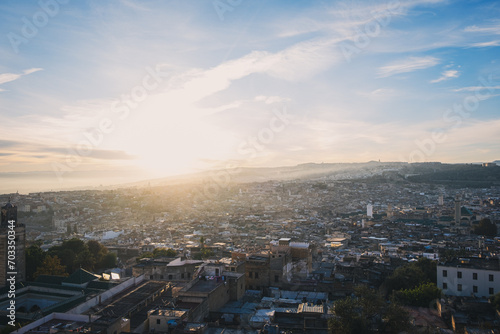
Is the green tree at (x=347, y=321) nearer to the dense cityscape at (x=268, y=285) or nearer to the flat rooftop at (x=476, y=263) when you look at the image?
the dense cityscape at (x=268, y=285)

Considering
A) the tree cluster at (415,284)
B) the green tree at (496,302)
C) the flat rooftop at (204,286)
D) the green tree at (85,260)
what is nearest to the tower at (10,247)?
the green tree at (85,260)

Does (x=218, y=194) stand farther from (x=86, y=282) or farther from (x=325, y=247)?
(x=86, y=282)

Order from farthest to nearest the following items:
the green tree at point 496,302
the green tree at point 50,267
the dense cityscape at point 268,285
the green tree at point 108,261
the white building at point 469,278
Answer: the green tree at point 108,261 → the green tree at point 50,267 → the white building at point 469,278 → the green tree at point 496,302 → the dense cityscape at point 268,285

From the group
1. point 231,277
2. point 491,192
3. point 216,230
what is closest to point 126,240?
point 216,230

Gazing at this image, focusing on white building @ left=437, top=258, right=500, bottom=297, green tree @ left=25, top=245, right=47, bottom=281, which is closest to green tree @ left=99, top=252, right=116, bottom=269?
green tree @ left=25, top=245, right=47, bottom=281

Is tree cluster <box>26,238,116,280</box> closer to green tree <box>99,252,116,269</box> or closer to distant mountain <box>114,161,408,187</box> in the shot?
green tree <box>99,252,116,269</box>

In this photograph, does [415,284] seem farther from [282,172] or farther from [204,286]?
[282,172]

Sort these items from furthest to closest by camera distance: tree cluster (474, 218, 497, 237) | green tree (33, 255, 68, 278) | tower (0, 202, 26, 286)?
1. tree cluster (474, 218, 497, 237)
2. green tree (33, 255, 68, 278)
3. tower (0, 202, 26, 286)
